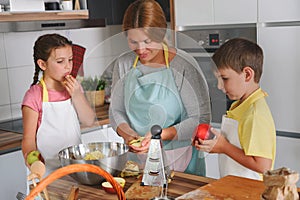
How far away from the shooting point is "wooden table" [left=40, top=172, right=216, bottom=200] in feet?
4.45

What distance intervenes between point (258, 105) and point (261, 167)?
0.20 metres

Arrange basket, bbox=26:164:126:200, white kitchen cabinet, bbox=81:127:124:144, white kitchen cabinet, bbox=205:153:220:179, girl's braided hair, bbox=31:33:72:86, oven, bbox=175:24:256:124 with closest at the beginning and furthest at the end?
basket, bbox=26:164:126:200 < oven, bbox=175:24:256:124 < white kitchen cabinet, bbox=81:127:124:144 < girl's braided hair, bbox=31:33:72:86 < white kitchen cabinet, bbox=205:153:220:179

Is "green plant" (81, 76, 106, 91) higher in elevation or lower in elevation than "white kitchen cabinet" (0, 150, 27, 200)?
higher

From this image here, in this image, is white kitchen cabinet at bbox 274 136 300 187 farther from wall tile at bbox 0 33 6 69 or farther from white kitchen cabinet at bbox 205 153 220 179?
wall tile at bbox 0 33 6 69

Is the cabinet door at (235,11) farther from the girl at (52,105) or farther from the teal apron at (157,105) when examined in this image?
the teal apron at (157,105)

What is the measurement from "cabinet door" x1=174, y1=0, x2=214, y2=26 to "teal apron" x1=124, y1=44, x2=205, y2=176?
1.34 m

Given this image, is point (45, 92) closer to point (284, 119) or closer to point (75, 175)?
point (75, 175)

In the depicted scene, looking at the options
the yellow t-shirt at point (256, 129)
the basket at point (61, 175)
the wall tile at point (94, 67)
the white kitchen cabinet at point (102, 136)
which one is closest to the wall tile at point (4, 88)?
the wall tile at point (94, 67)

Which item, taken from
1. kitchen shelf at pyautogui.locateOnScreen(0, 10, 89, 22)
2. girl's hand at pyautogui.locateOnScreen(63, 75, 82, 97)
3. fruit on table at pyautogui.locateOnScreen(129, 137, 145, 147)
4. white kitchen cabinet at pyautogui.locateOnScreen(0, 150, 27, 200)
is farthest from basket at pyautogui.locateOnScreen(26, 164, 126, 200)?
kitchen shelf at pyautogui.locateOnScreen(0, 10, 89, 22)

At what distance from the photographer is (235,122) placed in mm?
1590

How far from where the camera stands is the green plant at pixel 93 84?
4.84 feet

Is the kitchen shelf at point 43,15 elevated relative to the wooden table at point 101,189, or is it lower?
elevated

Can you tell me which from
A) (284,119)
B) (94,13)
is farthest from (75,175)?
(94,13)

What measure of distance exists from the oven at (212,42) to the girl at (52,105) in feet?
1.58
